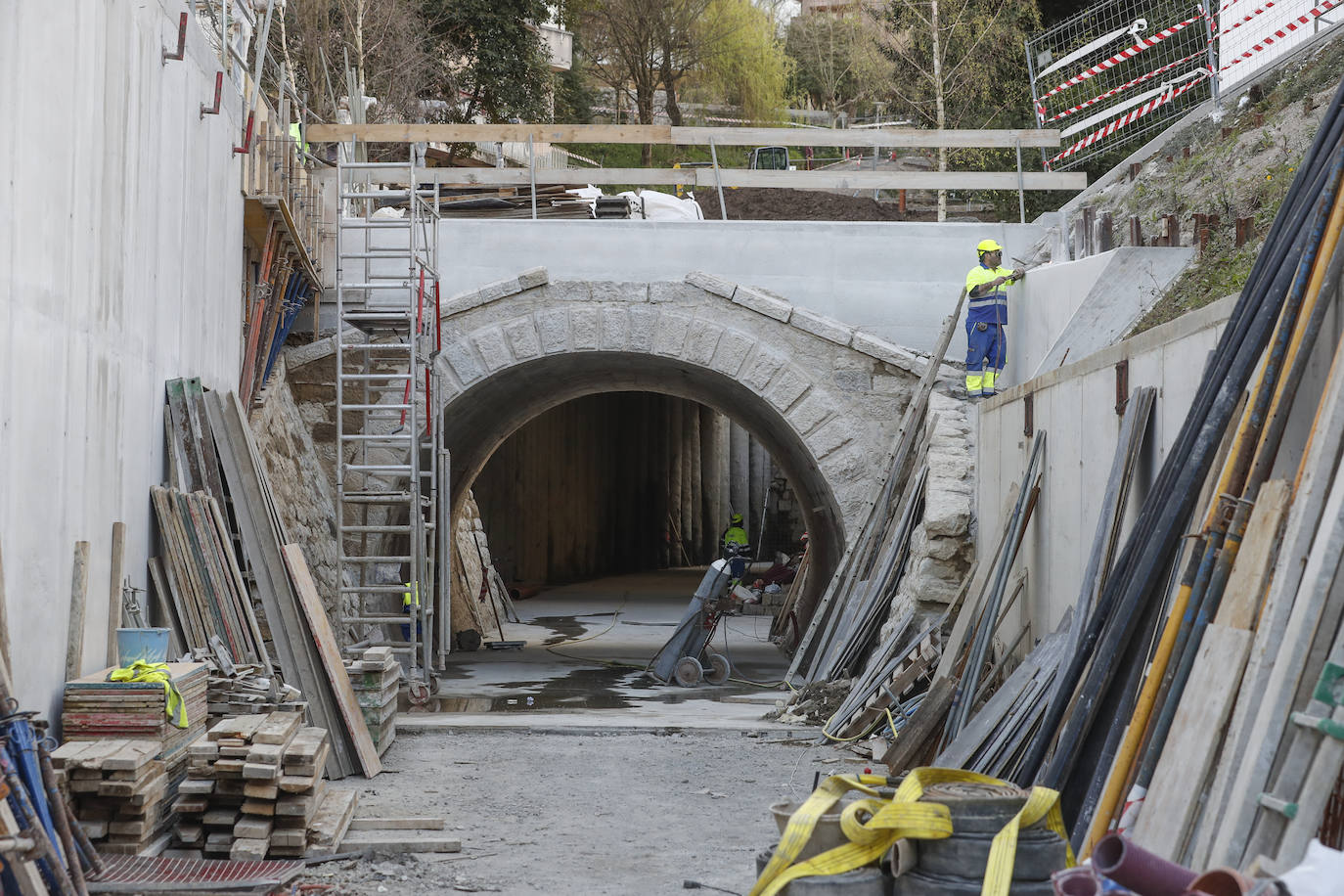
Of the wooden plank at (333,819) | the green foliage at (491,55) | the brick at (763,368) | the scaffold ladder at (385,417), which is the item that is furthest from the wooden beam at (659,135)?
the green foliage at (491,55)

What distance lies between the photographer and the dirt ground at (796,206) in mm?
24992

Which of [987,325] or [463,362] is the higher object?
[987,325]

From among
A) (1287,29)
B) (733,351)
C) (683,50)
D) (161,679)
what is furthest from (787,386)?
(683,50)

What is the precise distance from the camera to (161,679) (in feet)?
19.8

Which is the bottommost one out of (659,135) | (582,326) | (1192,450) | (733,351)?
(1192,450)

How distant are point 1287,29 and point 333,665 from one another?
10726 millimetres

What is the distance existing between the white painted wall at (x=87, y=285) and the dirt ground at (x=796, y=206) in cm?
1701

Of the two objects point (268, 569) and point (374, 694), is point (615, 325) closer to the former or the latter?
point (268, 569)

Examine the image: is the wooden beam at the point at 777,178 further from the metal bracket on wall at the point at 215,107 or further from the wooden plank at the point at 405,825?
the wooden plank at the point at 405,825

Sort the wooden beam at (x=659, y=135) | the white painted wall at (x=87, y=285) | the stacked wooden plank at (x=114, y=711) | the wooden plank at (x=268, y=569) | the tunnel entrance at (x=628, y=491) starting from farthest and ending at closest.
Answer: the tunnel entrance at (x=628, y=491), the wooden beam at (x=659, y=135), the wooden plank at (x=268, y=569), the stacked wooden plank at (x=114, y=711), the white painted wall at (x=87, y=285)

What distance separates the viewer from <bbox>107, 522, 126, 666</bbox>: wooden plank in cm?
675

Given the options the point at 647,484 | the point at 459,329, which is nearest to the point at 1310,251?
the point at 459,329

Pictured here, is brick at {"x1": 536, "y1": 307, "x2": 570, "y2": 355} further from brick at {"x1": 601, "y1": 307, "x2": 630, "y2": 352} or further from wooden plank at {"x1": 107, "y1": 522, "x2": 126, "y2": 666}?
wooden plank at {"x1": 107, "y1": 522, "x2": 126, "y2": 666}

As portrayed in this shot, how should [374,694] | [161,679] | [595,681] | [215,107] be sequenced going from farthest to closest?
[595,681] → [215,107] → [374,694] → [161,679]
